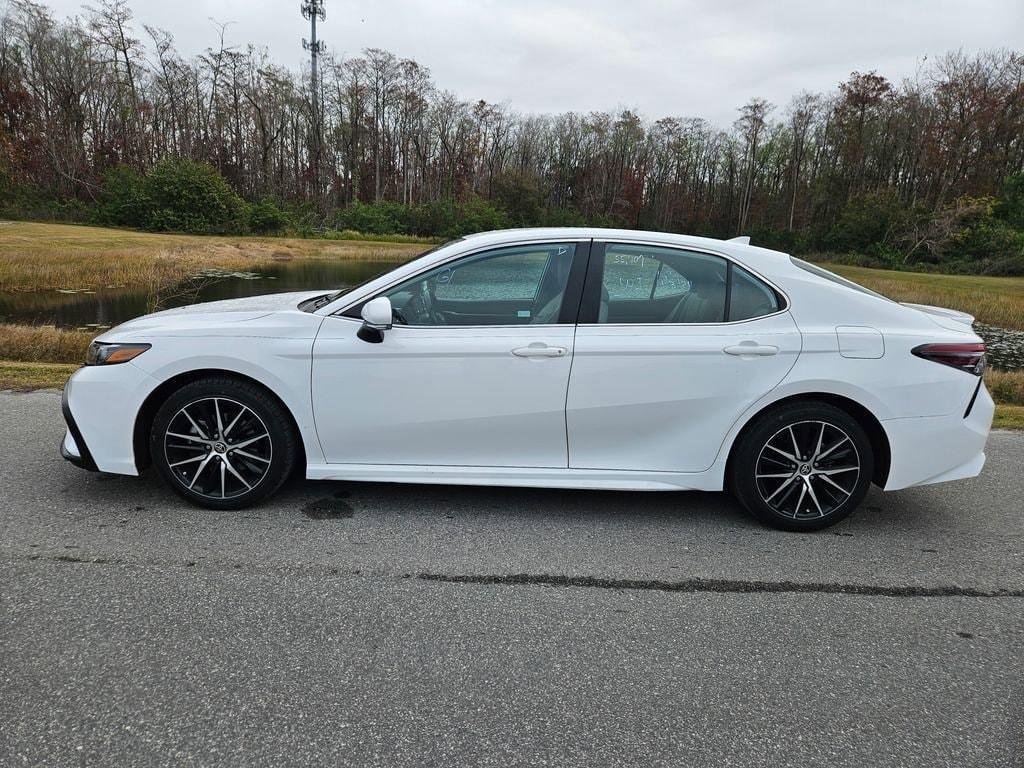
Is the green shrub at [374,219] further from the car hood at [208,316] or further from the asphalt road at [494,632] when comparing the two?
the asphalt road at [494,632]

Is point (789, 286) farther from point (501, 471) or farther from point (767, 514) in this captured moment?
point (501, 471)

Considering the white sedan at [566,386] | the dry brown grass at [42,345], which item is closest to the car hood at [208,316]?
the white sedan at [566,386]

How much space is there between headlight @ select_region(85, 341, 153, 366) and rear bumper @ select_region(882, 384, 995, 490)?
4114 millimetres

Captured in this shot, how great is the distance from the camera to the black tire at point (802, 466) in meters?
3.72

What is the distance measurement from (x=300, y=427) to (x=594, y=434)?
1618mm

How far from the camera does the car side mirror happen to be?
3.58 metres

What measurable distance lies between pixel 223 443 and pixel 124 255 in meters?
23.0

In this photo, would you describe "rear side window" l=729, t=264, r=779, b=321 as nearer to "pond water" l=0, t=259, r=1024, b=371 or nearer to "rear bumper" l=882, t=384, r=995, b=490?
Answer: "rear bumper" l=882, t=384, r=995, b=490

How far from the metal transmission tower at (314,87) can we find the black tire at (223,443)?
2360 inches

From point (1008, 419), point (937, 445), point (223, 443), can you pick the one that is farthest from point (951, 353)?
point (223, 443)

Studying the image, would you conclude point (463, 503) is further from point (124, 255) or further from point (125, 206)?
point (125, 206)

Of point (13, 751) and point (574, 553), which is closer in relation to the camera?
point (13, 751)

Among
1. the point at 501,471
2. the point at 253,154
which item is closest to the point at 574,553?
the point at 501,471

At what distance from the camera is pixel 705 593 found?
3125 millimetres
